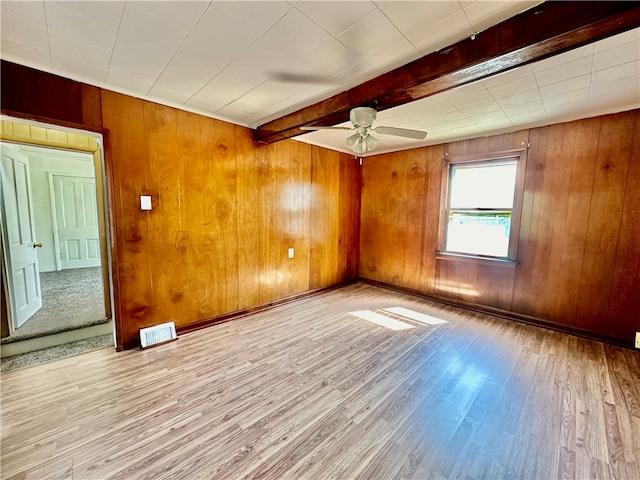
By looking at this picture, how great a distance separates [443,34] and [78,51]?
95.8 inches

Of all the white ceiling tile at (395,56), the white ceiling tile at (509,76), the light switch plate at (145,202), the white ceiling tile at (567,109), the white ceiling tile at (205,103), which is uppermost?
the white ceiling tile at (205,103)

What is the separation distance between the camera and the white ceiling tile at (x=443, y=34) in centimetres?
145

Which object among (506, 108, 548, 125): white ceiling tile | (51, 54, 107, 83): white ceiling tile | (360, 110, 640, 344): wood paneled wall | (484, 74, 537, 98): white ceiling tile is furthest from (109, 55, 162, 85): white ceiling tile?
(360, 110, 640, 344): wood paneled wall

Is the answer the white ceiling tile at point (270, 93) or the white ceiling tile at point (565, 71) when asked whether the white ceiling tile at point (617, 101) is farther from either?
the white ceiling tile at point (270, 93)

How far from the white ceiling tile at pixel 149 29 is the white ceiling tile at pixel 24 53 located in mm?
777

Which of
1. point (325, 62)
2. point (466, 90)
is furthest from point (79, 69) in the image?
point (466, 90)

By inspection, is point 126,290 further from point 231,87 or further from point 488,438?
point 488,438

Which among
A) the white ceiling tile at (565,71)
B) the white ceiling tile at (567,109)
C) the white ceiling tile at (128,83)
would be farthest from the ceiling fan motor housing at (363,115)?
the white ceiling tile at (567,109)

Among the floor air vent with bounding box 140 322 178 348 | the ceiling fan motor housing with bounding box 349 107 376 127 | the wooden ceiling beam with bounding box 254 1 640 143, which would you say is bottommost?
the floor air vent with bounding box 140 322 178 348

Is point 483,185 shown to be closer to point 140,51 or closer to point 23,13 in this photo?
point 140,51

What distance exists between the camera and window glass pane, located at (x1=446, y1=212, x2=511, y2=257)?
3.43 metres

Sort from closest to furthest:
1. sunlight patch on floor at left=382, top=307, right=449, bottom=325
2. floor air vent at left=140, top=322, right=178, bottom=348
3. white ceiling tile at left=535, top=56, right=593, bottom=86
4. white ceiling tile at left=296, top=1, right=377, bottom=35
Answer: white ceiling tile at left=296, top=1, right=377, bottom=35 → white ceiling tile at left=535, top=56, right=593, bottom=86 → floor air vent at left=140, top=322, right=178, bottom=348 → sunlight patch on floor at left=382, top=307, right=449, bottom=325

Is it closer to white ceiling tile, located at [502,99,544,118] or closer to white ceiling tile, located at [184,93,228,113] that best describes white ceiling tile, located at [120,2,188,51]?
white ceiling tile, located at [184,93,228,113]

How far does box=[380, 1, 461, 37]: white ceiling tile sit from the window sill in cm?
304
